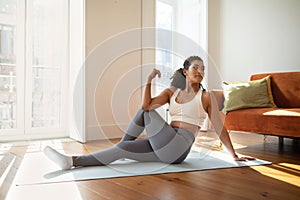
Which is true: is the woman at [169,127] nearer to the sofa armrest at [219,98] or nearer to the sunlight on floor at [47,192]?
the sunlight on floor at [47,192]

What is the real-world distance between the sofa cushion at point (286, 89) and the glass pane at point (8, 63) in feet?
9.92

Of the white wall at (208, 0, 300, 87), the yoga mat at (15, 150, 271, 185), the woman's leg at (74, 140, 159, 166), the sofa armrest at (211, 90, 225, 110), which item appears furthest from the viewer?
the white wall at (208, 0, 300, 87)

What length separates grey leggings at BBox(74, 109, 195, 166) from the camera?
2064mm

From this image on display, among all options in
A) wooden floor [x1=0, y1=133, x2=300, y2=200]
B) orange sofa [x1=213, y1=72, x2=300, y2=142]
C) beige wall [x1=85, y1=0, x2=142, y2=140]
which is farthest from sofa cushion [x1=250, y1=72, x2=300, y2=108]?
beige wall [x1=85, y1=0, x2=142, y2=140]

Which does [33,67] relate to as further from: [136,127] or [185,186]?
[185,186]

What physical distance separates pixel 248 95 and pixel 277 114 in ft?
2.12

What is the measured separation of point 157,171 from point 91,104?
5.66ft

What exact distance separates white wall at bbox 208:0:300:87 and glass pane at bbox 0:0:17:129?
9.33 ft

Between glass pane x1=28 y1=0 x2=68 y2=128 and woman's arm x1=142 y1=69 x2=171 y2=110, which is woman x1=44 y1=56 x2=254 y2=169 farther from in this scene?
glass pane x1=28 y1=0 x2=68 y2=128

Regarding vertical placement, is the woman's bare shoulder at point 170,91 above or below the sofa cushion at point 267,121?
above

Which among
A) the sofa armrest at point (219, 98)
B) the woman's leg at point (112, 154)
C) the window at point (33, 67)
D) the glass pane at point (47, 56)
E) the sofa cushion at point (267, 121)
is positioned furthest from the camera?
the glass pane at point (47, 56)

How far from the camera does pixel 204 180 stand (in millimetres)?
1827

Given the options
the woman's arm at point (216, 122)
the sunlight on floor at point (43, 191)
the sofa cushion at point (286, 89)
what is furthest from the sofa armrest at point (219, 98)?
the sunlight on floor at point (43, 191)

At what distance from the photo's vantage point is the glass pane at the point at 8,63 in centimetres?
352
